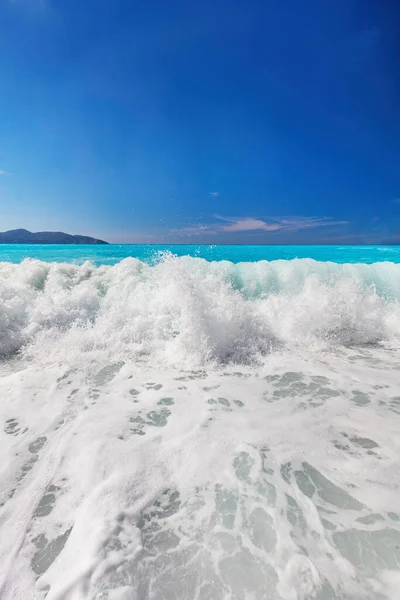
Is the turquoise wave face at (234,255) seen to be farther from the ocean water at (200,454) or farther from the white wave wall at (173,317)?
the ocean water at (200,454)

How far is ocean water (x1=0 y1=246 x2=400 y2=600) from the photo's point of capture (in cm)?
191

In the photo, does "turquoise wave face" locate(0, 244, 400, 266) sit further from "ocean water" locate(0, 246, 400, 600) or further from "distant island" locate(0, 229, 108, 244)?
"distant island" locate(0, 229, 108, 244)

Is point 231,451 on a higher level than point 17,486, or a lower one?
higher

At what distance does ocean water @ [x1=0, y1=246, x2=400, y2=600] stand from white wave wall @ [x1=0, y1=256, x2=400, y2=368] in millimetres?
53

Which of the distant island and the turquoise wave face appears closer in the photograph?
the turquoise wave face

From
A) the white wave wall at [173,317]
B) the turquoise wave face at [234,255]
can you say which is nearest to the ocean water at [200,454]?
the white wave wall at [173,317]

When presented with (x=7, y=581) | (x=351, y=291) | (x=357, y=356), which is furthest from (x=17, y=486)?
(x=351, y=291)

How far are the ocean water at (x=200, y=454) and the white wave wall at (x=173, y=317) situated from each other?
5cm

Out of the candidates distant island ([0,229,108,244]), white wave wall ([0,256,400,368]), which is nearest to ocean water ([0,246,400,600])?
white wave wall ([0,256,400,368])

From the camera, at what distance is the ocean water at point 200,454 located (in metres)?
1.91

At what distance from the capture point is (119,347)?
6227 mm

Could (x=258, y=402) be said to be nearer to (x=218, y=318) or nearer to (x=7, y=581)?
(x=218, y=318)

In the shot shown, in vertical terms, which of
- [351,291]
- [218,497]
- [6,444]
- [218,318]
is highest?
[351,291]

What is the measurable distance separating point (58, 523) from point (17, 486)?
700 millimetres
